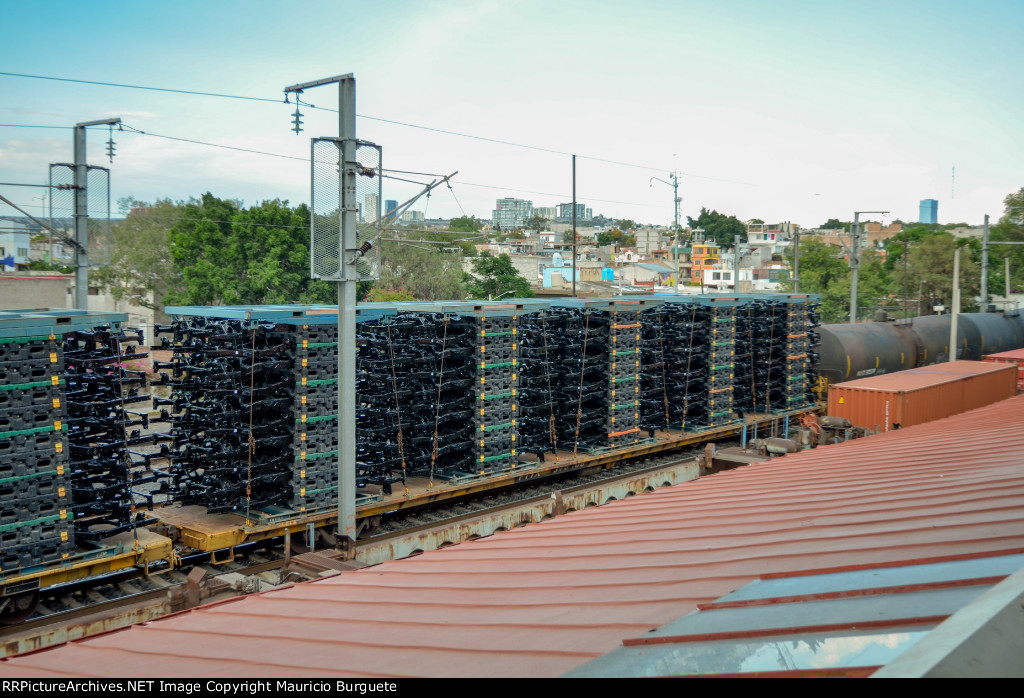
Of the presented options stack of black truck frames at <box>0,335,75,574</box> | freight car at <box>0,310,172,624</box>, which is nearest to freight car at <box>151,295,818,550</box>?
freight car at <box>0,310,172,624</box>

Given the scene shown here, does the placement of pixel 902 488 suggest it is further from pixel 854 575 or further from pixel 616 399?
pixel 616 399

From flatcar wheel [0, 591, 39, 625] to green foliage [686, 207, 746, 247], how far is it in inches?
5831

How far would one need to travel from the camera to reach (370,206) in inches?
608

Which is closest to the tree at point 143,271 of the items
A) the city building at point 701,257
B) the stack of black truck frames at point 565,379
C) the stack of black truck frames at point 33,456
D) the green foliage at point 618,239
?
the stack of black truck frames at point 565,379

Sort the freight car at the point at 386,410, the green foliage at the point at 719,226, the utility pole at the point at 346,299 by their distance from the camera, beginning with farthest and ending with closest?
the green foliage at the point at 719,226, the utility pole at the point at 346,299, the freight car at the point at 386,410

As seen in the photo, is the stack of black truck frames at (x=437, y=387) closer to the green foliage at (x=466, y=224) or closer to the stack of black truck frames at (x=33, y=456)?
the stack of black truck frames at (x=33, y=456)

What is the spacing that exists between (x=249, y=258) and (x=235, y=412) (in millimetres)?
35022

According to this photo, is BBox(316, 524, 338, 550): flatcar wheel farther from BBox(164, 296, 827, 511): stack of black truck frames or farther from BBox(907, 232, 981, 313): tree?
BBox(907, 232, 981, 313): tree

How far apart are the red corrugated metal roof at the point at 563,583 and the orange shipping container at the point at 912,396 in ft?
46.6

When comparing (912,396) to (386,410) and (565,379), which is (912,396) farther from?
(386,410)

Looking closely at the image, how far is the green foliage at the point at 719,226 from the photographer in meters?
155

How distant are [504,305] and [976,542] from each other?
1429cm

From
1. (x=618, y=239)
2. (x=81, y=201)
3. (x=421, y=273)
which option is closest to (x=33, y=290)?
(x=81, y=201)
